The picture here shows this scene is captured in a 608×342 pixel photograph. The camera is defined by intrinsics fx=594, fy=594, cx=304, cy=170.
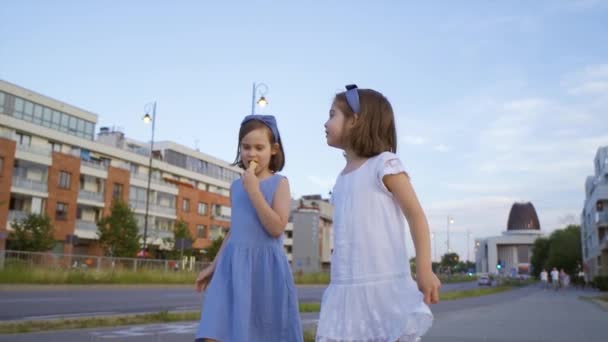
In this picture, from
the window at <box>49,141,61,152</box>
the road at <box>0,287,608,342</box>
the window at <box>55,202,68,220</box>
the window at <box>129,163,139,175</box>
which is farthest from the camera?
the window at <box>129,163,139,175</box>

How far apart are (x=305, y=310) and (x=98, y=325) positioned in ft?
18.1

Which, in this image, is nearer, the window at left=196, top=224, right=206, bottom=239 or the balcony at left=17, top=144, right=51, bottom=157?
the balcony at left=17, top=144, right=51, bottom=157

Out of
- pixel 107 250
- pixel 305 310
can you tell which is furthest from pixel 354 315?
pixel 107 250

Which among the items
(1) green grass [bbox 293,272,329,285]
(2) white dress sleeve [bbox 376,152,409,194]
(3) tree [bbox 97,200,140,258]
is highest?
(3) tree [bbox 97,200,140,258]

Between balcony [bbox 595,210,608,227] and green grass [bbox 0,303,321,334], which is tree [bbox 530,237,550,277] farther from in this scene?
green grass [bbox 0,303,321,334]

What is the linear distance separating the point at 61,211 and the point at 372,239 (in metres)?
52.6

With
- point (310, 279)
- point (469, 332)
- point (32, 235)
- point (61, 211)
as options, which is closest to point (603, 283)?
point (310, 279)

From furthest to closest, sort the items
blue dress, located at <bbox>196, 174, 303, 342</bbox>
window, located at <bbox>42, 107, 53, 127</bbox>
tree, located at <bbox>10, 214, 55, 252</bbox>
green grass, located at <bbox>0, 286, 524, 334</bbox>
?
window, located at <bbox>42, 107, 53, 127</bbox>
tree, located at <bbox>10, 214, 55, 252</bbox>
green grass, located at <bbox>0, 286, 524, 334</bbox>
blue dress, located at <bbox>196, 174, 303, 342</bbox>

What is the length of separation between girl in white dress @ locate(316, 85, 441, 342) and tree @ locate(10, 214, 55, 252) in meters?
40.3

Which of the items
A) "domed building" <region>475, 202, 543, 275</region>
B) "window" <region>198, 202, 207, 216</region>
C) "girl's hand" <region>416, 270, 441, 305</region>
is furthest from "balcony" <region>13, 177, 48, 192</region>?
"domed building" <region>475, 202, 543, 275</region>

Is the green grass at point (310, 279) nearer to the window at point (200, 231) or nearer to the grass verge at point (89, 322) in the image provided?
the window at point (200, 231)

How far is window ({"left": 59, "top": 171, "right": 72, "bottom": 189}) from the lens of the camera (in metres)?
51.1

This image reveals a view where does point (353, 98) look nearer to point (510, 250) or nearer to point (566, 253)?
point (566, 253)

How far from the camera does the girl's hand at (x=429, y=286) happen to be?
2465mm
